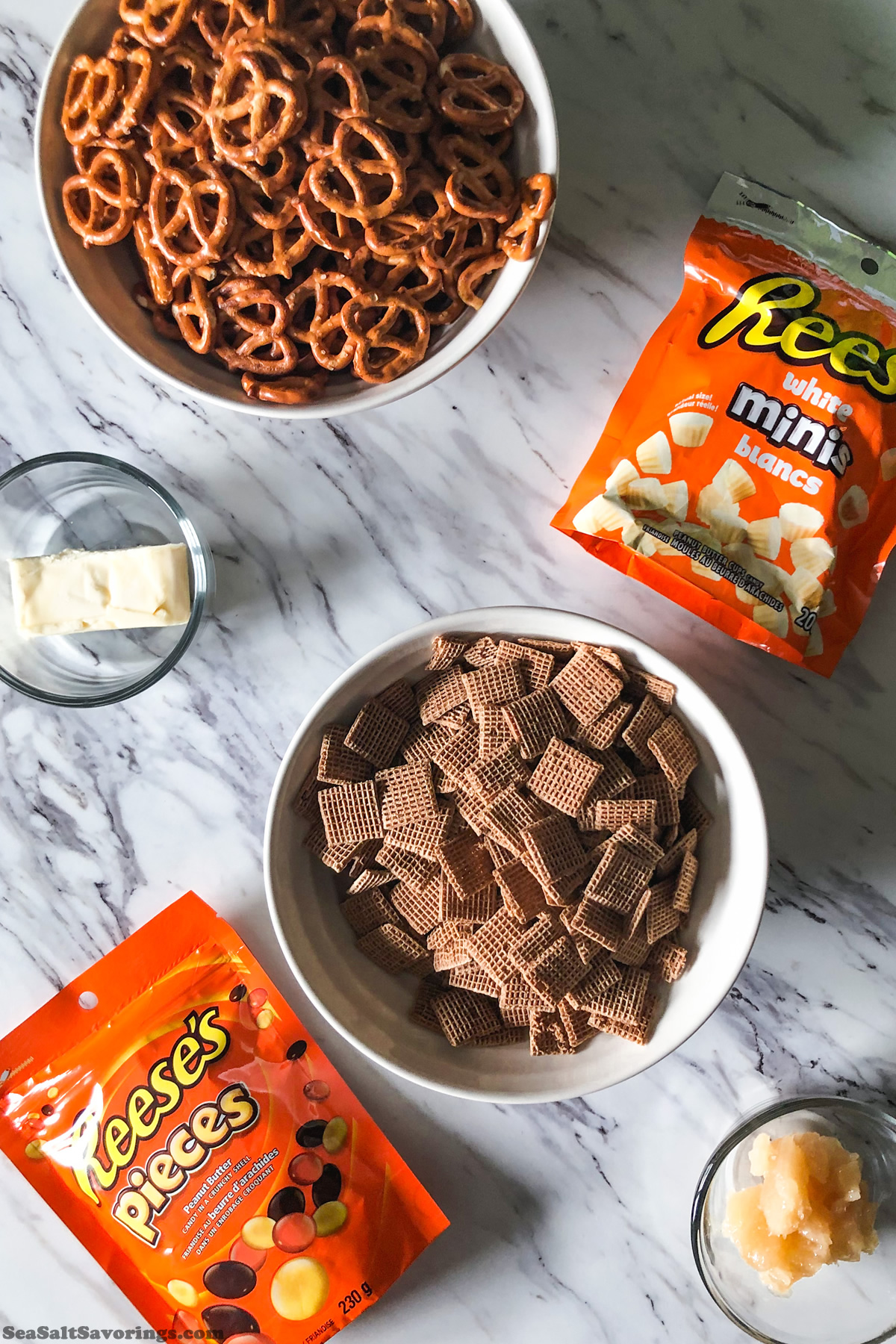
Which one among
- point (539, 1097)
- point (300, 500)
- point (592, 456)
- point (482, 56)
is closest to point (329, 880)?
point (539, 1097)

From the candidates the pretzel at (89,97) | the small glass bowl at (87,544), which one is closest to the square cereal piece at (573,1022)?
the small glass bowl at (87,544)

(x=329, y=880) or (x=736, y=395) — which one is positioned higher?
(x=736, y=395)

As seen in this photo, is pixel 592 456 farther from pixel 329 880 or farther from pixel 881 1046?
pixel 881 1046

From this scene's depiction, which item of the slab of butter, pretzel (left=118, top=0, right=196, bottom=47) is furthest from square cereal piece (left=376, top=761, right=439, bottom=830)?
pretzel (left=118, top=0, right=196, bottom=47)

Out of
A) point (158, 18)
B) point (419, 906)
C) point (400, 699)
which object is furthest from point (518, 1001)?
point (158, 18)

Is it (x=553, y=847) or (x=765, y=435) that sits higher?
(x=765, y=435)

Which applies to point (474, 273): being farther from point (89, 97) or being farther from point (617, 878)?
point (617, 878)

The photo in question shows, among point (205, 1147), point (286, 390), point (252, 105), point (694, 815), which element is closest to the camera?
point (252, 105)
